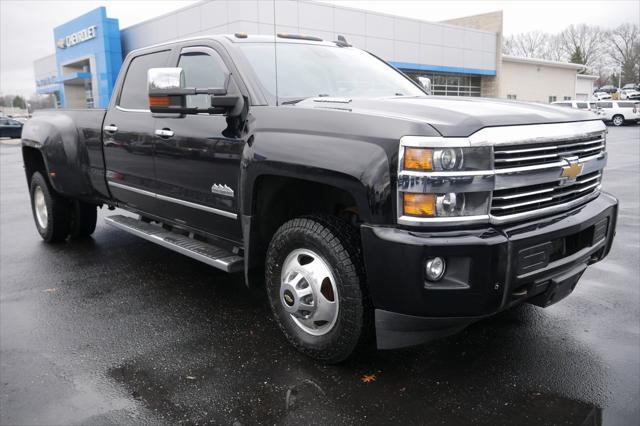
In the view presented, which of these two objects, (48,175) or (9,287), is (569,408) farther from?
(48,175)

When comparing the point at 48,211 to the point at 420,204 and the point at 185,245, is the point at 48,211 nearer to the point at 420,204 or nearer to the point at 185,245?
the point at 185,245

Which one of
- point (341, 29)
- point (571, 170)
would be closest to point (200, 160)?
point (571, 170)

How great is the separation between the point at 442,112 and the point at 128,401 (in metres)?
2.26

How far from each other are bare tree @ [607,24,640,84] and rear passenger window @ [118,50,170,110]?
94197 mm

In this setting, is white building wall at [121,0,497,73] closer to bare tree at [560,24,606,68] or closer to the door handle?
the door handle

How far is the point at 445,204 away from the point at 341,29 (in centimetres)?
2906

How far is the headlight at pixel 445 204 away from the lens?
2604 millimetres

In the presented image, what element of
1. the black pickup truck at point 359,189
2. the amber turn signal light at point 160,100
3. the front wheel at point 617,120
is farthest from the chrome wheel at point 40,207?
the front wheel at point 617,120

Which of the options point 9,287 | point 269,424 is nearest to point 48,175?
point 9,287

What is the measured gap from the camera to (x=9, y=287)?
4984 mm

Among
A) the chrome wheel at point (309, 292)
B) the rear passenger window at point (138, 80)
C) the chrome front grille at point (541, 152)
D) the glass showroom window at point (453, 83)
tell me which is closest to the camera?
the chrome front grille at point (541, 152)

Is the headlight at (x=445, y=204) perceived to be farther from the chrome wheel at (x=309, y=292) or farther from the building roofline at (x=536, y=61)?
the building roofline at (x=536, y=61)

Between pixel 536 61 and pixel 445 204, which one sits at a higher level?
pixel 536 61

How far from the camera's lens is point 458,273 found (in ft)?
8.65
